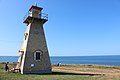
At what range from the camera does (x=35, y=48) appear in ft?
88.1

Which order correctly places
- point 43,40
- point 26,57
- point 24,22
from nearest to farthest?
point 26,57, point 43,40, point 24,22

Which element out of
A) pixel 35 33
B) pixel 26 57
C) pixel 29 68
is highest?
pixel 35 33

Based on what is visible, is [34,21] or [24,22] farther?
[24,22]

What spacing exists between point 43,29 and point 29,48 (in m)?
4.13

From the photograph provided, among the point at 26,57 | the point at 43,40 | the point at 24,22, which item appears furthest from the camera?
the point at 24,22

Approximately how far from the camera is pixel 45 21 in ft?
94.5

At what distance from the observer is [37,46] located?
88.8ft

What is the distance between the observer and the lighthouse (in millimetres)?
26109

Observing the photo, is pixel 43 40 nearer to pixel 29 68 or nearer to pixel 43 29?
pixel 43 29

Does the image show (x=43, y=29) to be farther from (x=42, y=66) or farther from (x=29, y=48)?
(x=42, y=66)

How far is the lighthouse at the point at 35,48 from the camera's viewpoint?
85.7 ft

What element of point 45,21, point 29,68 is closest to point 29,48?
point 29,68

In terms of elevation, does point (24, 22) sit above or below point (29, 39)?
above

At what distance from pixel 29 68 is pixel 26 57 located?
1.75 m
